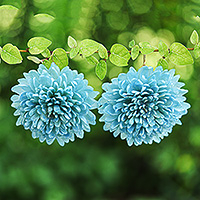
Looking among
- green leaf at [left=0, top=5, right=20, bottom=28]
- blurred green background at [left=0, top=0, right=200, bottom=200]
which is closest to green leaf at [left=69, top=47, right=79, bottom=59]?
blurred green background at [left=0, top=0, right=200, bottom=200]

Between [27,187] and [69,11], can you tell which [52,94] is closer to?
[69,11]

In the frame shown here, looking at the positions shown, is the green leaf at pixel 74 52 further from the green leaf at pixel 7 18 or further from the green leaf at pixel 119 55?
the green leaf at pixel 7 18

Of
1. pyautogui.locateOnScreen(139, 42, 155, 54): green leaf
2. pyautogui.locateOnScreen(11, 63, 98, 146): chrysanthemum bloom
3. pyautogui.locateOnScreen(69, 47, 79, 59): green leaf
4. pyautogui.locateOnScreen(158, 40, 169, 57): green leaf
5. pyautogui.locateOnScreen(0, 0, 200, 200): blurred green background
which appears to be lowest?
pyautogui.locateOnScreen(0, 0, 200, 200): blurred green background

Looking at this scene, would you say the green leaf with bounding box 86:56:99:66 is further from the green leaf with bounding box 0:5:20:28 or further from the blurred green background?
the green leaf with bounding box 0:5:20:28

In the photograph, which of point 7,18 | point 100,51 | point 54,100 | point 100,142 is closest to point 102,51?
point 100,51

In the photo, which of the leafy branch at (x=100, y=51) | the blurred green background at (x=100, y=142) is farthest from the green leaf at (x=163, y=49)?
the blurred green background at (x=100, y=142)
